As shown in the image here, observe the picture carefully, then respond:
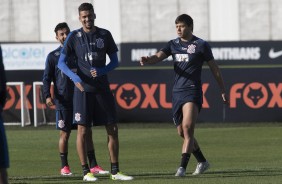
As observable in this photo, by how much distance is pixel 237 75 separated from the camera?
2641cm

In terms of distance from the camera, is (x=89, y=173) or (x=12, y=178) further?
(x=12, y=178)

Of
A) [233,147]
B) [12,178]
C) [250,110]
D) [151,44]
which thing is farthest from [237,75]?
[12,178]

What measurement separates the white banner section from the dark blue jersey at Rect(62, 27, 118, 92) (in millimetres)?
16139

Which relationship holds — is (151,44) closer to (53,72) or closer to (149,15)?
(149,15)

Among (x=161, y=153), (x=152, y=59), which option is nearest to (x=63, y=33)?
(x=152, y=59)

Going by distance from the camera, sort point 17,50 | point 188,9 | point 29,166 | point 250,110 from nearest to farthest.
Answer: point 29,166, point 250,110, point 17,50, point 188,9

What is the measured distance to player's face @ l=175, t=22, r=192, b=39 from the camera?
1409 centimetres

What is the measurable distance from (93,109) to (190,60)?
1.54 meters

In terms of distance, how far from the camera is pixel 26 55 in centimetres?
3006

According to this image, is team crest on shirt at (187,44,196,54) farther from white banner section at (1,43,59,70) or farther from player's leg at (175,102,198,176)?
white banner section at (1,43,59,70)

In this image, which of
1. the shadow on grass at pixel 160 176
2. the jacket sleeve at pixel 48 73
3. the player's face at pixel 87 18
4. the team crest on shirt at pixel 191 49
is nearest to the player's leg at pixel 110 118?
the shadow on grass at pixel 160 176

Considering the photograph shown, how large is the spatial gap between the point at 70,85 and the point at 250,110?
1139 centimetres

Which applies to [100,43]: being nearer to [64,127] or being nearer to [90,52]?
[90,52]

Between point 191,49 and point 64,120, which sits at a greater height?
point 191,49
